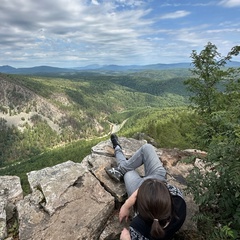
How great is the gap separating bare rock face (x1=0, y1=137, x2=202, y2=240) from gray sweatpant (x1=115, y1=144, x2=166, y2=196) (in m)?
0.68

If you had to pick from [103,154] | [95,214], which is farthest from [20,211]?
[103,154]

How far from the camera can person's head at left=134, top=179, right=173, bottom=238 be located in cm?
367

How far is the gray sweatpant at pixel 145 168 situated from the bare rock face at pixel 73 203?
26.8 inches

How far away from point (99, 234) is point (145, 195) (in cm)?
359

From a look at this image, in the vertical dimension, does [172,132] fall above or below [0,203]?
below

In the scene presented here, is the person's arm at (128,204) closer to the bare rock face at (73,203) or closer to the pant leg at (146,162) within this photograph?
the bare rock face at (73,203)

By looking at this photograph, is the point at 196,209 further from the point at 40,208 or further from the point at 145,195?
the point at 40,208

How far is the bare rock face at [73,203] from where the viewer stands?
21.0 ft

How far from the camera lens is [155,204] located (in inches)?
144

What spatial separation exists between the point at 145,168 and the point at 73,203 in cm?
241

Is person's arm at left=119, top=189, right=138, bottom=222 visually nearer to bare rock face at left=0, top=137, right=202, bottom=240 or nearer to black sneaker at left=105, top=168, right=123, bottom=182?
bare rock face at left=0, top=137, right=202, bottom=240

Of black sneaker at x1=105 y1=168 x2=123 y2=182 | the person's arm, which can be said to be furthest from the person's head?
black sneaker at x1=105 y1=168 x2=123 y2=182

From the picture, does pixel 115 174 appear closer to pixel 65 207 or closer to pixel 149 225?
pixel 65 207

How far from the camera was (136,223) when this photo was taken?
14.1 ft
